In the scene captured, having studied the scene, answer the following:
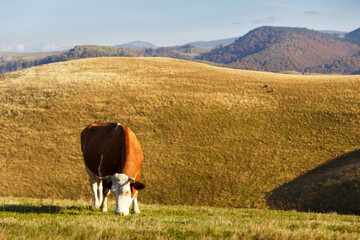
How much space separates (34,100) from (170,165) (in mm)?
31745

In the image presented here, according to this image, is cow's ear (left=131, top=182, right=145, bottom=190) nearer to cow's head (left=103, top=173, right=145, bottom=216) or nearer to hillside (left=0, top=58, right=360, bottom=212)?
cow's head (left=103, top=173, right=145, bottom=216)

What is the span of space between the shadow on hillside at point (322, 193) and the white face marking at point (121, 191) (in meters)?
21.3

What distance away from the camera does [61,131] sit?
45.9 meters

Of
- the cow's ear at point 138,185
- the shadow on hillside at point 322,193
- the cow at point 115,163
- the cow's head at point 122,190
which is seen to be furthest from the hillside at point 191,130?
the cow's head at point 122,190

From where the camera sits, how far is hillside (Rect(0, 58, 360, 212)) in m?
34.3

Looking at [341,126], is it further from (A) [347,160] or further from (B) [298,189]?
(B) [298,189]

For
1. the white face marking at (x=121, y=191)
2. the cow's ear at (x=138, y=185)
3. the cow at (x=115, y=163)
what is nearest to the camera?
the white face marking at (x=121, y=191)

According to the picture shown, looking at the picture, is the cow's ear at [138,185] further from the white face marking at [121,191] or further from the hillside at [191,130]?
the hillside at [191,130]

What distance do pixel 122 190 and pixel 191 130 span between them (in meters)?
35.7

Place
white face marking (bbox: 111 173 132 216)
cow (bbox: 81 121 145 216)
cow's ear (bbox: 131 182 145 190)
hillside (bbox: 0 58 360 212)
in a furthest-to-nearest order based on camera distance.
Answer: hillside (bbox: 0 58 360 212), cow's ear (bbox: 131 182 145 190), cow (bbox: 81 121 145 216), white face marking (bbox: 111 173 132 216)

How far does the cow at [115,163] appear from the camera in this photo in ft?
31.7

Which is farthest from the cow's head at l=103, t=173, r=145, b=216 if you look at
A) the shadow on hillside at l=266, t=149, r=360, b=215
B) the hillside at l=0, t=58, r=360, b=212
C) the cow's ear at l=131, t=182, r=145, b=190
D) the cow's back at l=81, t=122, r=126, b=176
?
the hillside at l=0, t=58, r=360, b=212

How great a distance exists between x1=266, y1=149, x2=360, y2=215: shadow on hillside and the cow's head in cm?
2126

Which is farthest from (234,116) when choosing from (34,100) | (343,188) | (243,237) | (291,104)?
(243,237)
